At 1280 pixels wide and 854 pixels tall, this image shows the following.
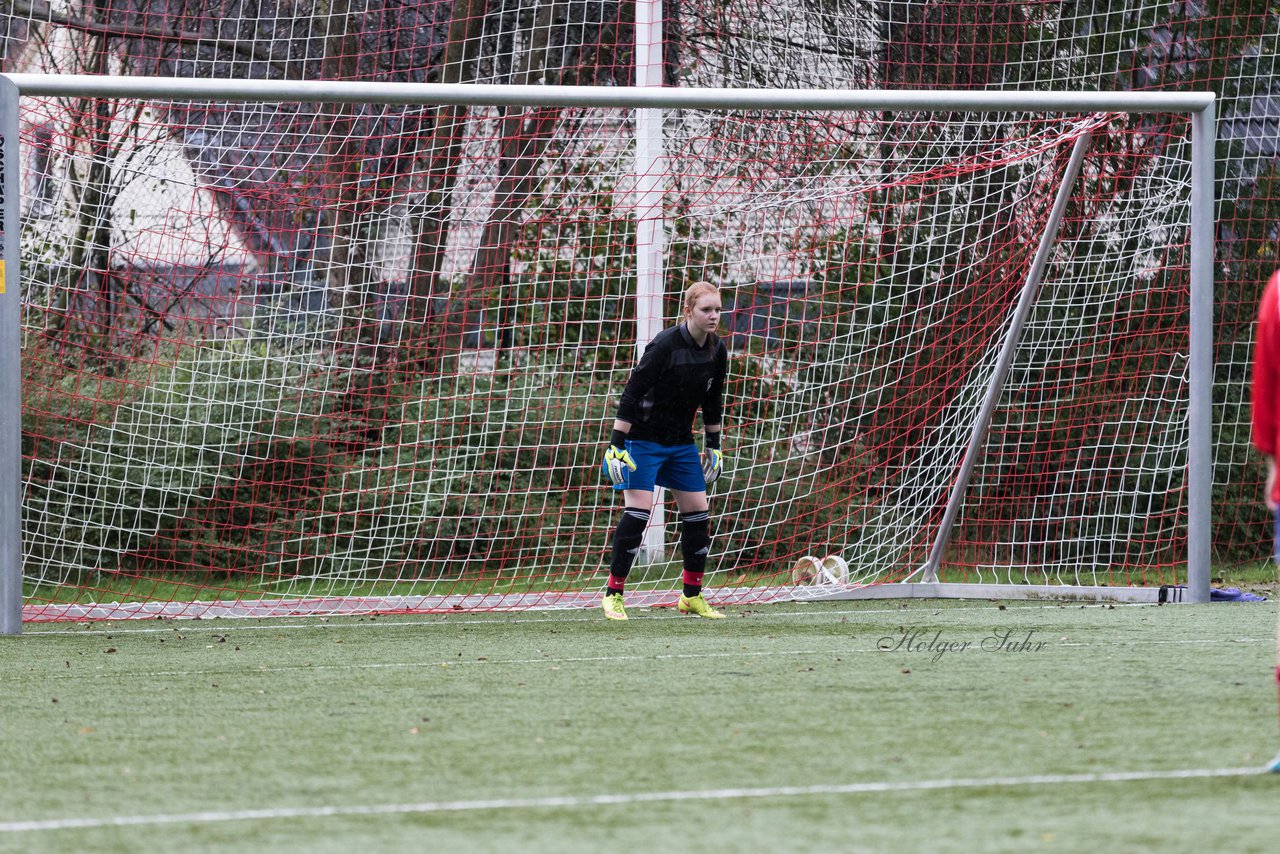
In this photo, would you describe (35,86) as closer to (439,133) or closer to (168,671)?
(168,671)

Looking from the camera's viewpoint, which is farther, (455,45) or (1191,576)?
(455,45)

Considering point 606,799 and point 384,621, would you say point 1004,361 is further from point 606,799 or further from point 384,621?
point 606,799

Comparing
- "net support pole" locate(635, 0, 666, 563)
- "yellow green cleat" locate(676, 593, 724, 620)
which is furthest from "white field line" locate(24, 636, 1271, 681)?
"net support pole" locate(635, 0, 666, 563)

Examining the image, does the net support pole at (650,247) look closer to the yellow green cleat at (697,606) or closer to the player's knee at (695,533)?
the yellow green cleat at (697,606)

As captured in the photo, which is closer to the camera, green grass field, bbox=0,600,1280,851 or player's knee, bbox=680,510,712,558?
green grass field, bbox=0,600,1280,851

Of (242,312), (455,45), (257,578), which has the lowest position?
(257,578)

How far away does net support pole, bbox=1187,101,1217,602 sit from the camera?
849cm

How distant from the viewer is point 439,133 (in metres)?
12.1

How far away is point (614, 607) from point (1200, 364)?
3281mm

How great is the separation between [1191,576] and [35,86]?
20.2 feet

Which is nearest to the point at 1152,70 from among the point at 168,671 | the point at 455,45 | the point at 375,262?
the point at 455,45

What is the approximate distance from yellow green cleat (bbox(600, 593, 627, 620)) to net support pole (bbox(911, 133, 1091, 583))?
101 inches

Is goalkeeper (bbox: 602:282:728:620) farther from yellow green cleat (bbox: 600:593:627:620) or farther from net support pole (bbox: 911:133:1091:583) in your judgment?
net support pole (bbox: 911:133:1091:583)

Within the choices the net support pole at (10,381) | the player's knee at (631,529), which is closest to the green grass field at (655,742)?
the net support pole at (10,381)
